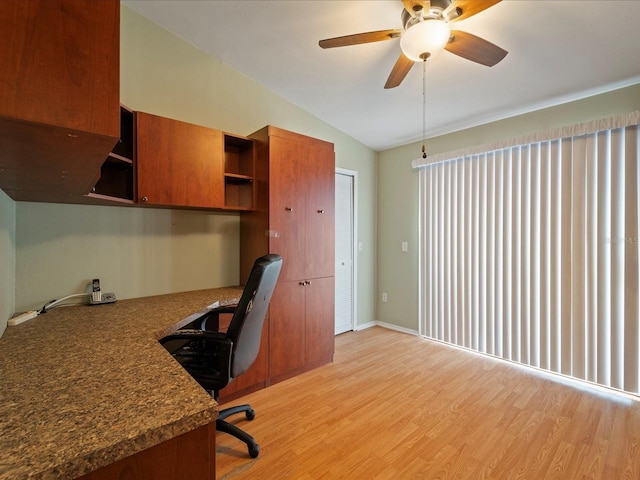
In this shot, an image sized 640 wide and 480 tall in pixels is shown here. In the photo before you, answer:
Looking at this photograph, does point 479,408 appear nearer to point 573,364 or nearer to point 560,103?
point 573,364

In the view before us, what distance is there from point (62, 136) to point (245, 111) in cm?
234

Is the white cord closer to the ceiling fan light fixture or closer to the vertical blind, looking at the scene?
the ceiling fan light fixture

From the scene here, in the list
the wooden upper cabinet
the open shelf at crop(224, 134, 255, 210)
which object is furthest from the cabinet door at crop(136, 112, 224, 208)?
the wooden upper cabinet

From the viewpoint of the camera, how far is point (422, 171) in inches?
141

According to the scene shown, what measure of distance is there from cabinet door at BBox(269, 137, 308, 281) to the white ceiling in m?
0.70

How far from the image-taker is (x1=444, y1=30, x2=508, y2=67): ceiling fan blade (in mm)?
1539

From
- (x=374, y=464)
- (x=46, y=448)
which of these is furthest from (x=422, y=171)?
(x=46, y=448)

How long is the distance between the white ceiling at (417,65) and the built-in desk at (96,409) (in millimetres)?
2146

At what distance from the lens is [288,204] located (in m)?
2.51

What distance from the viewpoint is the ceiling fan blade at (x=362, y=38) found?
157 centimetres

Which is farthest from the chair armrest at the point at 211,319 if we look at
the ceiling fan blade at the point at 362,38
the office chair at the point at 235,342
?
the ceiling fan blade at the point at 362,38

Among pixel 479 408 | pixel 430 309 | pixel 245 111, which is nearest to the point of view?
pixel 479 408

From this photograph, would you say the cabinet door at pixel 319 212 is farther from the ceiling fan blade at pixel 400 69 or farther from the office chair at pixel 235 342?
the office chair at pixel 235 342

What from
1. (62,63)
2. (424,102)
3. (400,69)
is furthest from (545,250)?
(62,63)
